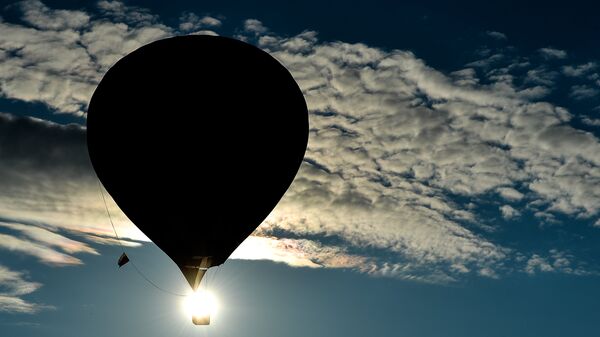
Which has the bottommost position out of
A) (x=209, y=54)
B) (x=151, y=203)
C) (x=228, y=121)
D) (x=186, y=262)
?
(x=186, y=262)

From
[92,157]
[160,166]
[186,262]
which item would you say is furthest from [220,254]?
[92,157]

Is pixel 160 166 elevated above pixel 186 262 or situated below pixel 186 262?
above

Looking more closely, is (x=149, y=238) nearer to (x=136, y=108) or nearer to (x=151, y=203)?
(x=151, y=203)
